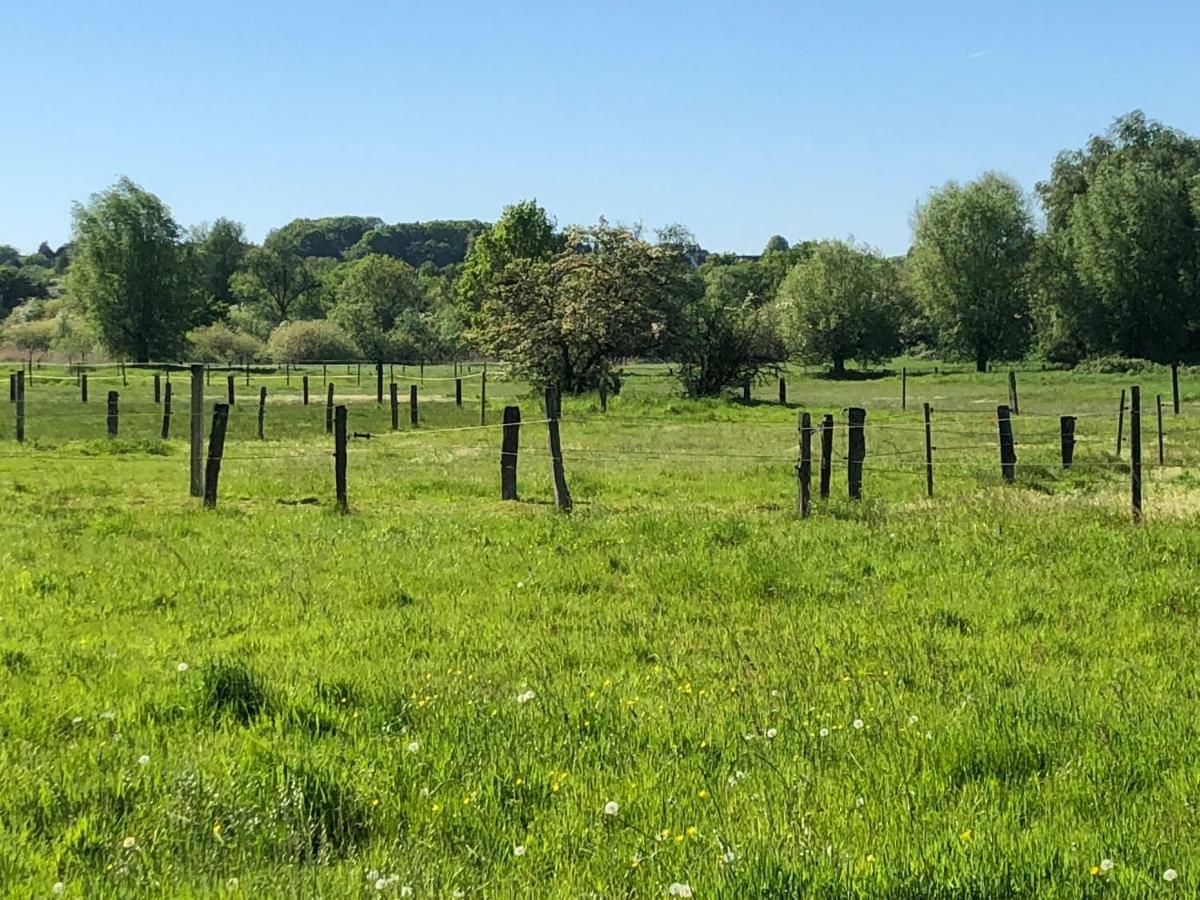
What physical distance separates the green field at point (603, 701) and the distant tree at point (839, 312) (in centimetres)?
6288

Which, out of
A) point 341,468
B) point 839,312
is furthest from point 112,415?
point 839,312

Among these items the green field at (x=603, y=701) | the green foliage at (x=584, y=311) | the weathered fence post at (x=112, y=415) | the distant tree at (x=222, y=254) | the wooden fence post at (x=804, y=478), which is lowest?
the green field at (x=603, y=701)

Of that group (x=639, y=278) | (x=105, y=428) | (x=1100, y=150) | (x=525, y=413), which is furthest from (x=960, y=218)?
(x=105, y=428)

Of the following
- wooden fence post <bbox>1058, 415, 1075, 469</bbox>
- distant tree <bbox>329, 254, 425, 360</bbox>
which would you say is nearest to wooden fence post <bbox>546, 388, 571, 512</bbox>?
wooden fence post <bbox>1058, 415, 1075, 469</bbox>

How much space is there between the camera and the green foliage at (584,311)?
45.1 m

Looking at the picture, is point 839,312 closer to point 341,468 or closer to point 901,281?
point 901,281

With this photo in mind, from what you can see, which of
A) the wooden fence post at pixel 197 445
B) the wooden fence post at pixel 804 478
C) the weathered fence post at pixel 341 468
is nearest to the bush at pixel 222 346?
the wooden fence post at pixel 197 445

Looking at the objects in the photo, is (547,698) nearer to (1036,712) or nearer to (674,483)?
(1036,712)

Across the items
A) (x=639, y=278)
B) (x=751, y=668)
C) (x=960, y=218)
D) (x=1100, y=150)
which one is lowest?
(x=751, y=668)

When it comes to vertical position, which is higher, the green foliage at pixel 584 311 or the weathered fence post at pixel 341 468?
the green foliage at pixel 584 311

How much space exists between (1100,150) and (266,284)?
110193mm

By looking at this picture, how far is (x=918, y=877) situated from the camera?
3.67 metres

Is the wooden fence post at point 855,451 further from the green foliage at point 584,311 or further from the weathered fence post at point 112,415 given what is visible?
the green foliage at point 584,311

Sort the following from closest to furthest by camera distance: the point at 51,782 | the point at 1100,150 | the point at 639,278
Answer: the point at 51,782, the point at 639,278, the point at 1100,150
